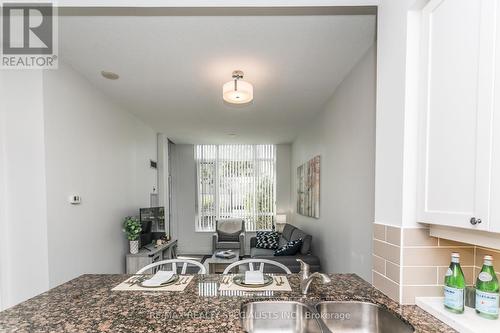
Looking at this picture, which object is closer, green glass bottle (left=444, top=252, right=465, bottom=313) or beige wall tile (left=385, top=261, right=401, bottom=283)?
green glass bottle (left=444, top=252, right=465, bottom=313)

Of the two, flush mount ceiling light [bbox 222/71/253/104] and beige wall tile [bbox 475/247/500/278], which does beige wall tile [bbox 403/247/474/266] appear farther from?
flush mount ceiling light [bbox 222/71/253/104]

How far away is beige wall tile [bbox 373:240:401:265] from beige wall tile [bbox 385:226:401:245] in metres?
0.02

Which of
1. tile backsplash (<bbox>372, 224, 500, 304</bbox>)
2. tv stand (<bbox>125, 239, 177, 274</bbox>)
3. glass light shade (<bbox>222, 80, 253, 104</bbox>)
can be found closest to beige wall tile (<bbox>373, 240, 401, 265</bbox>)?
tile backsplash (<bbox>372, 224, 500, 304</bbox>)

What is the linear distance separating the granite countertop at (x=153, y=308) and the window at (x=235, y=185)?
199 inches

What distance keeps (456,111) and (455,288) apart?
2.26 feet

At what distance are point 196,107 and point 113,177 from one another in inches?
→ 55.0

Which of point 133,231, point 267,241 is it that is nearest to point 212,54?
point 133,231

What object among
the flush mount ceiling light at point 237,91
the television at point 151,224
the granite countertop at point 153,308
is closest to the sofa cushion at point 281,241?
the television at point 151,224

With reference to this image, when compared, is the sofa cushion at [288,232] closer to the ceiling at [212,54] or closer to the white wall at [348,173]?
the white wall at [348,173]

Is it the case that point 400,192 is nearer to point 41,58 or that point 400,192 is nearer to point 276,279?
point 276,279

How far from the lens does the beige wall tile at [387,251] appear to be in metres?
1.22

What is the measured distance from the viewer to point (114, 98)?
3.39 m

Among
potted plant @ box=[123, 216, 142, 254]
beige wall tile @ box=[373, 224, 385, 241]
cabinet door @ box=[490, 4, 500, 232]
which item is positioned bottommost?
potted plant @ box=[123, 216, 142, 254]

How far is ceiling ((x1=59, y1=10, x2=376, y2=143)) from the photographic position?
1866 millimetres
